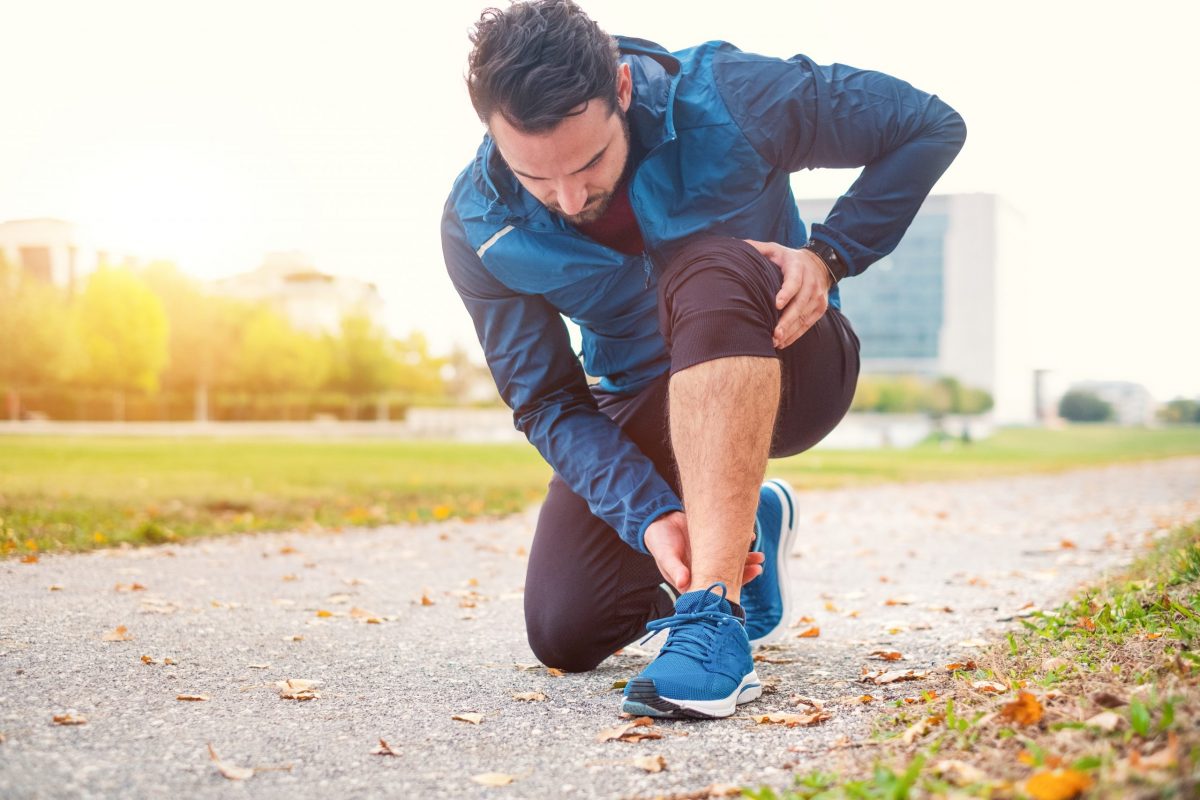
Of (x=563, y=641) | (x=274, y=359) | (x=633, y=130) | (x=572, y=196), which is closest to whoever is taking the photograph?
(x=572, y=196)

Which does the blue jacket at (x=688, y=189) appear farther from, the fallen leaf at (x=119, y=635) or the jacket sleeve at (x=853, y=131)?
the fallen leaf at (x=119, y=635)

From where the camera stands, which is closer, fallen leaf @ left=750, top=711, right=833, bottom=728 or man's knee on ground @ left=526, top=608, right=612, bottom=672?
fallen leaf @ left=750, top=711, right=833, bottom=728

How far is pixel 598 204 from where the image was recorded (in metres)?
2.22

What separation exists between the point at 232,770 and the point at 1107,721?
1.33 metres

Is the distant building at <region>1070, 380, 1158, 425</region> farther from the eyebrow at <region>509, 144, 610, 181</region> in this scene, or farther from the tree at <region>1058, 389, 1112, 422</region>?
the eyebrow at <region>509, 144, 610, 181</region>

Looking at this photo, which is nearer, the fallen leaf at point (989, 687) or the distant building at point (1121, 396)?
the fallen leaf at point (989, 687)

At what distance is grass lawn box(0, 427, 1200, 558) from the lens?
523 centimetres

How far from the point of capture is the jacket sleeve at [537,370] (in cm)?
238

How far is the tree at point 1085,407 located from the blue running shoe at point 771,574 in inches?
1938

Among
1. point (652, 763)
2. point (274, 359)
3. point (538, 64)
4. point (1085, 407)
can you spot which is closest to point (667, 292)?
point (538, 64)

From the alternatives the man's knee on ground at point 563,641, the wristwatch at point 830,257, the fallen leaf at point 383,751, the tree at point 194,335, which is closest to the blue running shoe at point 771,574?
the man's knee on ground at point 563,641

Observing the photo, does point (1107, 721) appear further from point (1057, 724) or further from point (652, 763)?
point (652, 763)

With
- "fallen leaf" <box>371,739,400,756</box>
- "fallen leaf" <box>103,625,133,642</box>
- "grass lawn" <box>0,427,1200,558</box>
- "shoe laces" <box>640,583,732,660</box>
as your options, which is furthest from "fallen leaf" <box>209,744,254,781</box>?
"grass lawn" <box>0,427,1200,558</box>

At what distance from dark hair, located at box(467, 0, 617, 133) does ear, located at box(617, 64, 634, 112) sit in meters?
0.03
